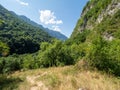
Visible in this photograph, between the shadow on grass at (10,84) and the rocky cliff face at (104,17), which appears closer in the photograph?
the shadow on grass at (10,84)

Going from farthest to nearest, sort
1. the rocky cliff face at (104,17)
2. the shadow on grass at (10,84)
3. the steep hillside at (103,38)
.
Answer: the rocky cliff face at (104,17) → the steep hillside at (103,38) → the shadow on grass at (10,84)

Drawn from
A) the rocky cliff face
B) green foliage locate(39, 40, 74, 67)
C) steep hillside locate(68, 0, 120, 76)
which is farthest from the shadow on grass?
the rocky cliff face

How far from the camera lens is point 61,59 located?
46375 millimetres

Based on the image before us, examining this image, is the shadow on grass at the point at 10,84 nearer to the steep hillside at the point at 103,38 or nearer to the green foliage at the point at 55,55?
the steep hillside at the point at 103,38

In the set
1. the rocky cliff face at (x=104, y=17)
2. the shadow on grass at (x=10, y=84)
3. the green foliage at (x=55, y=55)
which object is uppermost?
the rocky cliff face at (x=104, y=17)

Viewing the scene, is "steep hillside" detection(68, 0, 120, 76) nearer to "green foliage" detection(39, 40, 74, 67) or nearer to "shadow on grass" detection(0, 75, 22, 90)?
"green foliage" detection(39, 40, 74, 67)

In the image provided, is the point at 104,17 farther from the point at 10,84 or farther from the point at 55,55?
the point at 10,84

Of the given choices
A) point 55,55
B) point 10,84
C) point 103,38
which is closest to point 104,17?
point 55,55

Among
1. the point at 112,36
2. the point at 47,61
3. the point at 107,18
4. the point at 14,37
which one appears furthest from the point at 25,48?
the point at 47,61

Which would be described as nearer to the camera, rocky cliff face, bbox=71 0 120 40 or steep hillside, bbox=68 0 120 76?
steep hillside, bbox=68 0 120 76

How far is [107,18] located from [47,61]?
4365 centimetres

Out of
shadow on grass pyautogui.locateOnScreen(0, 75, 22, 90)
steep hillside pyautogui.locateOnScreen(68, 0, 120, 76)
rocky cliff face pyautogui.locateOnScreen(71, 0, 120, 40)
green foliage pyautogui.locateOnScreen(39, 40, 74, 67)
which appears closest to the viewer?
shadow on grass pyautogui.locateOnScreen(0, 75, 22, 90)

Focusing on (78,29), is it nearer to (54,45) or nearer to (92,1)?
(92,1)

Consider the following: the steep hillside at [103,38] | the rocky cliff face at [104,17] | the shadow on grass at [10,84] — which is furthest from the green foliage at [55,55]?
the shadow on grass at [10,84]
